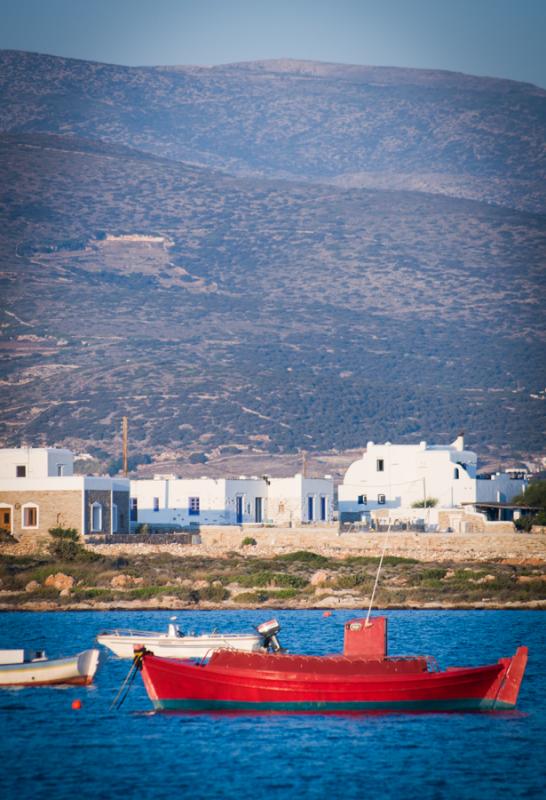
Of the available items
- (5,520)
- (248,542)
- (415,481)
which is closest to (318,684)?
(248,542)

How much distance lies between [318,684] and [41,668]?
810cm

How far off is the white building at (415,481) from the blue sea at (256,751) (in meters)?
43.4

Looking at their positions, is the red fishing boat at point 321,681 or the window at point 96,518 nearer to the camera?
the red fishing boat at point 321,681

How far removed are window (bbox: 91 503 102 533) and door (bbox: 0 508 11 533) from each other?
3.73 m

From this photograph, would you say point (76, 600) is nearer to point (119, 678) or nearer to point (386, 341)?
point (119, 678)

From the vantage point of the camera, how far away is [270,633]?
116 ft

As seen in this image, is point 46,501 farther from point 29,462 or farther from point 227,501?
point 227,501

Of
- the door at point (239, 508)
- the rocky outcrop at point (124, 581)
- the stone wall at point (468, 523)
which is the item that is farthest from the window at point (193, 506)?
the rocky outcrop at point (124, 581)

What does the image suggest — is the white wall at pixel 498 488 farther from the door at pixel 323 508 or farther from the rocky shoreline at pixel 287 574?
the rocky shoreline at pixel 287 574

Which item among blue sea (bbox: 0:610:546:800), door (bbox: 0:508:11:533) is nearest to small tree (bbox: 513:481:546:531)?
door (bbox: 0:508:11:533)

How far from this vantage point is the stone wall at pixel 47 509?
2704 inches

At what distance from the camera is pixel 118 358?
177m

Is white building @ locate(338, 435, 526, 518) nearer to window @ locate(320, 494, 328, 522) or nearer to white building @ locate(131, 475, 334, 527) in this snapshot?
window @ locate(320, 494, 328, 522)

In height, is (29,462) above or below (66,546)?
above
